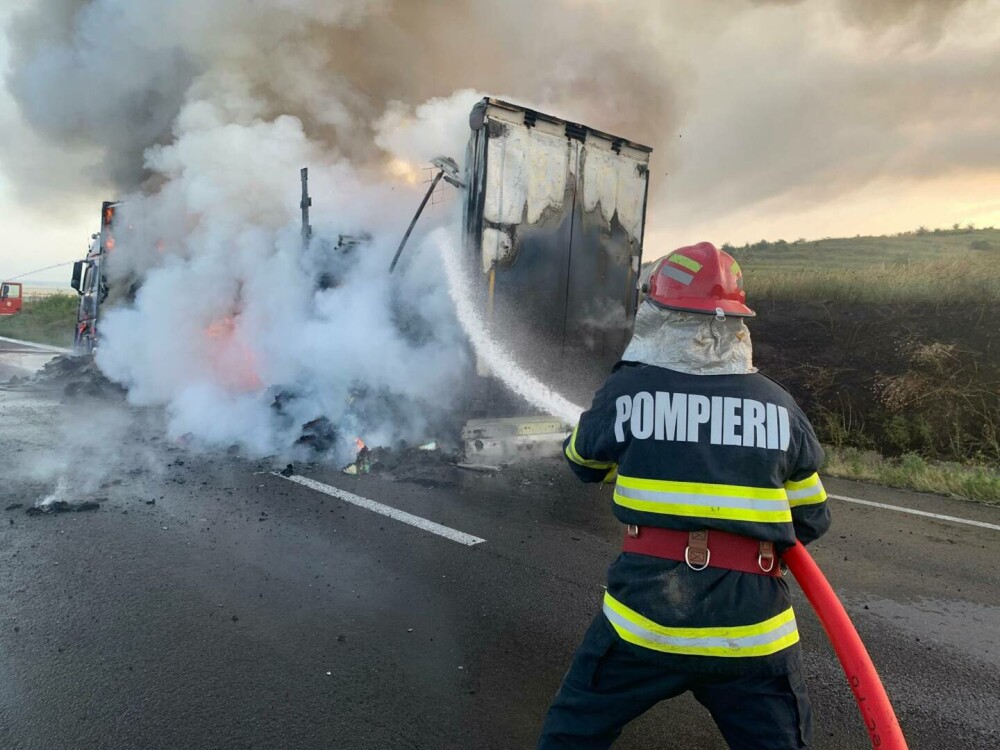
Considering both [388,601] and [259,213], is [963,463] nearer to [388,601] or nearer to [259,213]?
[388,601]

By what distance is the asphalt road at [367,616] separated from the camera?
8.11 ft

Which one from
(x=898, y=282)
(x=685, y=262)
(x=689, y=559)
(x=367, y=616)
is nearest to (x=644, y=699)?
(x=689, y=559)

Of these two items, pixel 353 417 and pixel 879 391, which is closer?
pixel 353 417

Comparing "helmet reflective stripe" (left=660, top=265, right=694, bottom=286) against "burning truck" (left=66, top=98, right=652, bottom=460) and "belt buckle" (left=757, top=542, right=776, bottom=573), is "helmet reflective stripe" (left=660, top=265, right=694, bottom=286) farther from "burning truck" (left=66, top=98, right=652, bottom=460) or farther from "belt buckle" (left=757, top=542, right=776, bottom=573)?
"burning truck" (left=66, top=98, right=652, bottom=460)

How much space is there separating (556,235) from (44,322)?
29.0 meters

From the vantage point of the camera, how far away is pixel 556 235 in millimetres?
6156

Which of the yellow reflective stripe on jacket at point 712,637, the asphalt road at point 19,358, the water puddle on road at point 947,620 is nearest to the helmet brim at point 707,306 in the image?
the yellow reflective stripe on jacket at point 712,637

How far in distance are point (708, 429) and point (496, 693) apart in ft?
5.50

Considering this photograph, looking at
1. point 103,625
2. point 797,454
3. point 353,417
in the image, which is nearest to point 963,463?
point 353,417

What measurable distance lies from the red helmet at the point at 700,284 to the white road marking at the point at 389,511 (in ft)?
9.53

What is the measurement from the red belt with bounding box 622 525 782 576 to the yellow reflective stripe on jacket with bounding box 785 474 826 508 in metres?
0.19

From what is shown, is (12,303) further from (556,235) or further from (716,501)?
(716,501)

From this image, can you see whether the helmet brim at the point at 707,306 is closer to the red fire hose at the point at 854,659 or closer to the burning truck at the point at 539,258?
the red fire hose at the point at 854,659

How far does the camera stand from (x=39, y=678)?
2.72 meters
